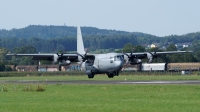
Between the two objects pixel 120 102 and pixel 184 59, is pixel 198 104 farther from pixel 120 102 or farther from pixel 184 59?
pixel 184 59

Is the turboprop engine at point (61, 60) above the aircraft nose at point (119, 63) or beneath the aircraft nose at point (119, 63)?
above

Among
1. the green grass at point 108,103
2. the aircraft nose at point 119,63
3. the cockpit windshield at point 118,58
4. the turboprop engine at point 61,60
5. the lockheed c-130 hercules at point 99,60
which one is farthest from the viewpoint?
the turboprop engine at point 61,60

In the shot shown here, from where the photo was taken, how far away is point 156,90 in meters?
43.2

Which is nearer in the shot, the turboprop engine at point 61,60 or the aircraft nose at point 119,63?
the aircraft nose at point 119,63

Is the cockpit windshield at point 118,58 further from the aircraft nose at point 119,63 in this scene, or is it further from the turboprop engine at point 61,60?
the turboprop engine at point 61,60

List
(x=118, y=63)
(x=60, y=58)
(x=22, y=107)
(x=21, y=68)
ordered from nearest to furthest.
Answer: (x=22, y=107)
(x=118, y=63)
(x=60, y=58)
(x=21, y=68)

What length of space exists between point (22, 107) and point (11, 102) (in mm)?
3171

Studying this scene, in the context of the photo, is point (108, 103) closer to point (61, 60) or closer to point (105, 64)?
point (105, 64)

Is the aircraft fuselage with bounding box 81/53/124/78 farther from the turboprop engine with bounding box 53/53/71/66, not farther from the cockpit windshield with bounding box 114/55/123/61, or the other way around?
the turboprop engine with bounding box 53/53/71/66

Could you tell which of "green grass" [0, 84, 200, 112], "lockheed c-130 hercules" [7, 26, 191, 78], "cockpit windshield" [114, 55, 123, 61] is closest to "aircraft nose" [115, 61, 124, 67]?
"lockheed c-130 hercules" [7, 26, 191, 78]

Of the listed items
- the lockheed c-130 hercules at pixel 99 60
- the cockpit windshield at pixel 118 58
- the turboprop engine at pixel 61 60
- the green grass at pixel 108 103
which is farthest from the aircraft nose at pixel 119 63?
the green grass at pixel 108 103

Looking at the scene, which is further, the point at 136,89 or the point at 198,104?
the point at 136,89

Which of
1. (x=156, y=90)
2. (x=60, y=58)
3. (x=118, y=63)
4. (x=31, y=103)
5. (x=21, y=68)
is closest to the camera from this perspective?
(x=31, y=103)

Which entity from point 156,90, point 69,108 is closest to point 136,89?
point 156,90
